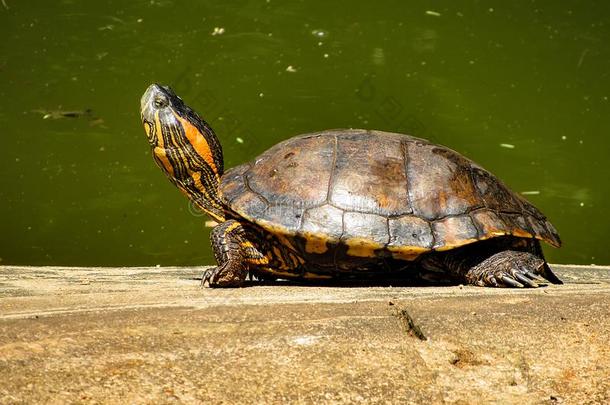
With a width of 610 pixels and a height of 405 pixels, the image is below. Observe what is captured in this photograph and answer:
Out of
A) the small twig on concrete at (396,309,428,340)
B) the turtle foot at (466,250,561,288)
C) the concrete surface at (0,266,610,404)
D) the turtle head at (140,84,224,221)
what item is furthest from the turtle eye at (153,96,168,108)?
the small twig on concrete at (396,309,428,340)

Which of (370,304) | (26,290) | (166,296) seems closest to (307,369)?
(370,304)

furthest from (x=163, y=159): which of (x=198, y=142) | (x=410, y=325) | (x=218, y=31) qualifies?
(x=218, y=31)

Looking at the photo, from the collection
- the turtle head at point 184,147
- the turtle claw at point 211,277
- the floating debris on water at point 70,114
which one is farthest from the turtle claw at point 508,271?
the floating debris on water at point 70,114

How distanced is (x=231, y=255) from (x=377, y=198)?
2.15 feet

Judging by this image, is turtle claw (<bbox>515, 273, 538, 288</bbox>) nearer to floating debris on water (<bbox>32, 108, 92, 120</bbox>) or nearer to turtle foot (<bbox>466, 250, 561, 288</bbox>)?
turtle foot (<bbox>466, 250, 561, 288</bbox>)

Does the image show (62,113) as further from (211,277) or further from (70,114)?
(211,277)

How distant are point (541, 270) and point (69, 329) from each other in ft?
6.22

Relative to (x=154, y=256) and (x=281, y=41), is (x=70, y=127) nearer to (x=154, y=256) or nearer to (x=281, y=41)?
(x=154, y=256)

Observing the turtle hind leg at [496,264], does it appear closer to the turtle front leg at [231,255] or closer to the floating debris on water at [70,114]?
the turtle front leg at [231,255]

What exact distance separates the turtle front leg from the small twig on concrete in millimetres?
1053

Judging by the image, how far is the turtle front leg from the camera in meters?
3.02

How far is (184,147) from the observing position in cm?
370

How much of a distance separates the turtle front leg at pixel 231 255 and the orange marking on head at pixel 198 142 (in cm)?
46

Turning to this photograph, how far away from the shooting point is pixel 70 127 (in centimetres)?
629
